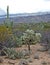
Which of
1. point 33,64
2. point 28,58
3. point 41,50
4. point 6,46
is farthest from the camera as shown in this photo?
point 6,46

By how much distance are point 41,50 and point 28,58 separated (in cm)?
280

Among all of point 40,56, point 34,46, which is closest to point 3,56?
point 40,56

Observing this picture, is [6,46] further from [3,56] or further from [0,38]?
[3,56]

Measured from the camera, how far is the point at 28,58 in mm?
18312

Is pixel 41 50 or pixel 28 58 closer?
pixel 28 58

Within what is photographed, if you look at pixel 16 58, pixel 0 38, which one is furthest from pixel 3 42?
pixel 16 58

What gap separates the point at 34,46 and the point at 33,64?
6.18 metres

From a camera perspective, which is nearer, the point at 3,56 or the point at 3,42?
the point at 3,56

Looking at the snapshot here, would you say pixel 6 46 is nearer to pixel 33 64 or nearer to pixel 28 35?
pixel 28 35

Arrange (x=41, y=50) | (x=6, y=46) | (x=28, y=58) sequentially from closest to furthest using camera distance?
(x=28, y=58) → (x=41, y=50) → (x=6, y=46)

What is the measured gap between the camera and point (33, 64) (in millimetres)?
16922

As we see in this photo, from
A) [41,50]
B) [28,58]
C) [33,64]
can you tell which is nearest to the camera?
[33,64]

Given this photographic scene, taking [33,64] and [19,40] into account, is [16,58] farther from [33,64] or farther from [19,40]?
[19,40]

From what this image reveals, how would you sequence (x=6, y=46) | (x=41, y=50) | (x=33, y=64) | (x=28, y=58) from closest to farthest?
(x=33, y=64) → (x=28, y=58) → (x=41, y=50) → (x=6, y=46)
